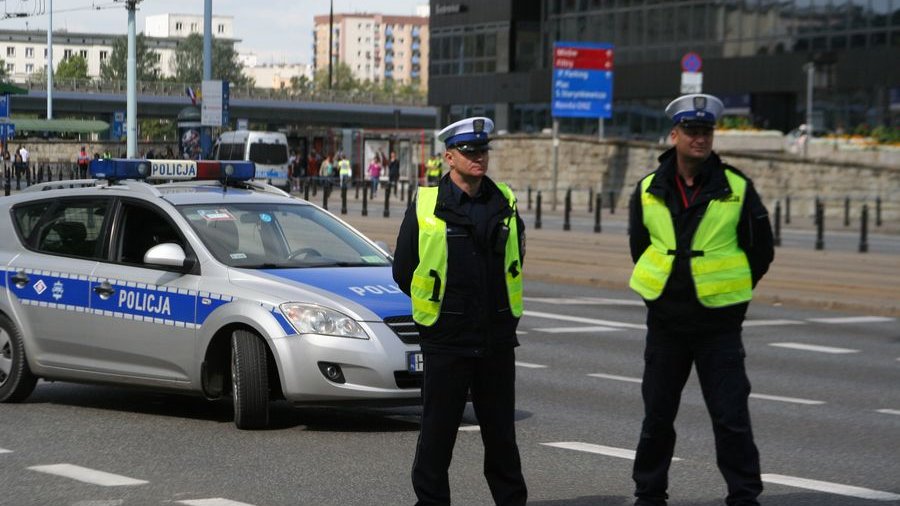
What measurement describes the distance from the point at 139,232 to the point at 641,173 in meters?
41.9

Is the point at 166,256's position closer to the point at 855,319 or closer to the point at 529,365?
the point at 529,365

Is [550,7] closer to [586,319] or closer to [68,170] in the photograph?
[68,170]

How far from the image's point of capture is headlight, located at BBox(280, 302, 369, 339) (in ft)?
29.6

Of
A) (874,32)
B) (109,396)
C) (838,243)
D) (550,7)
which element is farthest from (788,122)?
(109,396)

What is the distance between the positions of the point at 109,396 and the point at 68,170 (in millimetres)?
67413

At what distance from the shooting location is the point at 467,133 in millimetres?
6152

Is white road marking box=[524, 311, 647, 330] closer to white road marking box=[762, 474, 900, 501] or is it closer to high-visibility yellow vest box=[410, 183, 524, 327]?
white road marking box=[762, 474, 900, 501]

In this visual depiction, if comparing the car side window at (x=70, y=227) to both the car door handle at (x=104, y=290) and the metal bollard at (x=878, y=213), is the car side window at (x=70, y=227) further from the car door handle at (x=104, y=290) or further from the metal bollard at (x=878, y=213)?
the metal bollard at (x=878, y=213)

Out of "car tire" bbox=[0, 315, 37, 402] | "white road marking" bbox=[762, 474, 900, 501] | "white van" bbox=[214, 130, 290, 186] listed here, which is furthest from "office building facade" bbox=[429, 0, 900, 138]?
"white road marking" bbox=[762, 474, 900, 501]

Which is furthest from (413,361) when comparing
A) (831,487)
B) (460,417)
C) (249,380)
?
(460,417)

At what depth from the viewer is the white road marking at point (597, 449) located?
8.61m

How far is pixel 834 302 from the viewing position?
1916 centimetres

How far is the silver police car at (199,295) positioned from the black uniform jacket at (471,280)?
9.42ft

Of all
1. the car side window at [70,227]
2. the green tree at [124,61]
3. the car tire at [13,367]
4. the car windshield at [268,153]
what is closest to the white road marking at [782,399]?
the car side window at [70,227]
